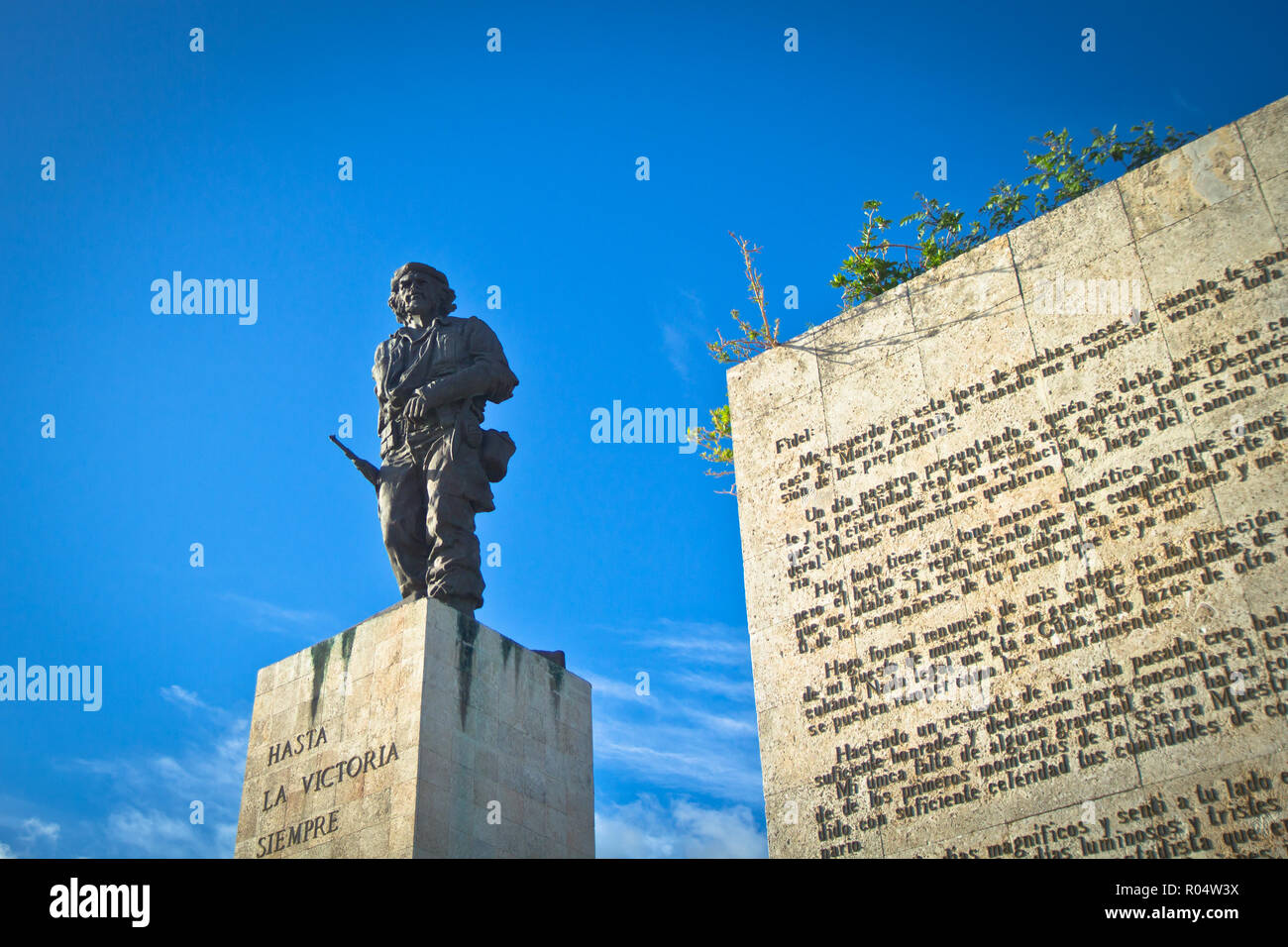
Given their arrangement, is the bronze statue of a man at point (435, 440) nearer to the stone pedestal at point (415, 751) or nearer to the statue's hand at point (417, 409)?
the statue's hand at point (417, 409)

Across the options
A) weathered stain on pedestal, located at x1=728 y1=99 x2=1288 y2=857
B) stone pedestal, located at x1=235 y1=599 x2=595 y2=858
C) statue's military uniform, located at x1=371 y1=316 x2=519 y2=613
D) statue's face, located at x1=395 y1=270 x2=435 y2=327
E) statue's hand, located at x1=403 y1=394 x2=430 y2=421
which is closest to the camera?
weathered stain on pedestal, located at x1=728 y1=99 x2=1288 y2=857

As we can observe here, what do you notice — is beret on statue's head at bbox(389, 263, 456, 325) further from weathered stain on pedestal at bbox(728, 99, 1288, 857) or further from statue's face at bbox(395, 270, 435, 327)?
weathered stain on pedestal at bbox(728, 99, 1288, 857)

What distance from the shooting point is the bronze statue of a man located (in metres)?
13.4

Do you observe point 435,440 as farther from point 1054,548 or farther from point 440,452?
point 1054,548

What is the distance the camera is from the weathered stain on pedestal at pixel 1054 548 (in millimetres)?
9266

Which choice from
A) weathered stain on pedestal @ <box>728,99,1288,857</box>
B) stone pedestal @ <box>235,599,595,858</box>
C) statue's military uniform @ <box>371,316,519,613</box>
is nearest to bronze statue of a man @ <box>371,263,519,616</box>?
statue's military uniform @ <box>371,316,519,613</box>

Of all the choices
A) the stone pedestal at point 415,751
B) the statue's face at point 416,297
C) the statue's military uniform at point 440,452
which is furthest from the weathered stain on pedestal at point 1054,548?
the statue's face at point 416,297

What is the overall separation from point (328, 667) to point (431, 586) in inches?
54.5

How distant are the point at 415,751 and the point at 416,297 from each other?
5.93 meters

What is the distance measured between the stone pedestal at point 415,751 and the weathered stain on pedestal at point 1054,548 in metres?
2.74

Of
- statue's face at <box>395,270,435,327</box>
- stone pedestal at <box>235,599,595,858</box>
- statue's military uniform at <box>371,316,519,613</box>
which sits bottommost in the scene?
stone pedestal at <box>235,599,595,858</box>

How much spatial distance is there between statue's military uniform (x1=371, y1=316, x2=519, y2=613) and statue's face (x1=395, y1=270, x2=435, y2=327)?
0.15m

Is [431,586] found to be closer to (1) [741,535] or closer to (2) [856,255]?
(1) [741,535]
